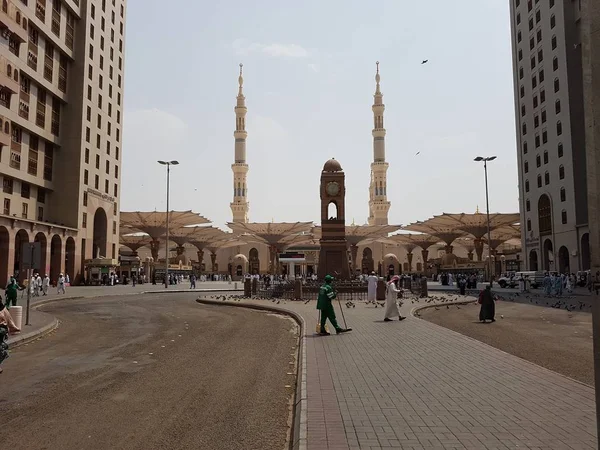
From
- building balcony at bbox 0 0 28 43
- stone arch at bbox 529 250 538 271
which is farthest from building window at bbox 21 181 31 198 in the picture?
stone arch at bbox 529 250 538 271

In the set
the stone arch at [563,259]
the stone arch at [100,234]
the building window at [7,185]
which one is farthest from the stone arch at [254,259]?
the building window at [7,185]

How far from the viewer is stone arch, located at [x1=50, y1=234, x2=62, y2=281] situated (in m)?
44.2

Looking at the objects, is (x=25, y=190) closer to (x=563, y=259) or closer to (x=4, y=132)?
(x=4, y=132)

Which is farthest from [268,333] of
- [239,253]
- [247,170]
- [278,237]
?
[247,170]

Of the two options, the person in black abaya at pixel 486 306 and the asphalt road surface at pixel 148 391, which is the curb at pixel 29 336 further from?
the person in black abaya at pixel 486 306

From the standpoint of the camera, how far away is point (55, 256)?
146 feet

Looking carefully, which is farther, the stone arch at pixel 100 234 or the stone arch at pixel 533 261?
the stone arch at pixel 533 261

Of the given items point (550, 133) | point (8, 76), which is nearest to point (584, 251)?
point (550, 133)

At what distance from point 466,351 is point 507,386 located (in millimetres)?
3004

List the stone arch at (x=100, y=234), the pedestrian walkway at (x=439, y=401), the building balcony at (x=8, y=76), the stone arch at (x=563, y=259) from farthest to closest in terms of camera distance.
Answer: the stone arch at (x=100, y=234), the stone arch at (x=563, y=259), the building balcony at (x=8, y=76), the pedestrian walkway at (x=439, y=401)

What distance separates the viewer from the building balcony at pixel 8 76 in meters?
35.8

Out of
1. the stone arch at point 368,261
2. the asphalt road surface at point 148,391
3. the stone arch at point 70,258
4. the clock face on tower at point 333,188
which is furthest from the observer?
the stone arch at point 368,261

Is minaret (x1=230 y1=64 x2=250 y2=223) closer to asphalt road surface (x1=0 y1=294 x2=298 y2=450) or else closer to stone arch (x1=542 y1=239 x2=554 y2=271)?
stone arch (x1=542 y1=239 x2=554 y2=271)

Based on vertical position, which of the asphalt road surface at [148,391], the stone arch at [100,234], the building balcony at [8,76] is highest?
the building balcony at [8,76]
